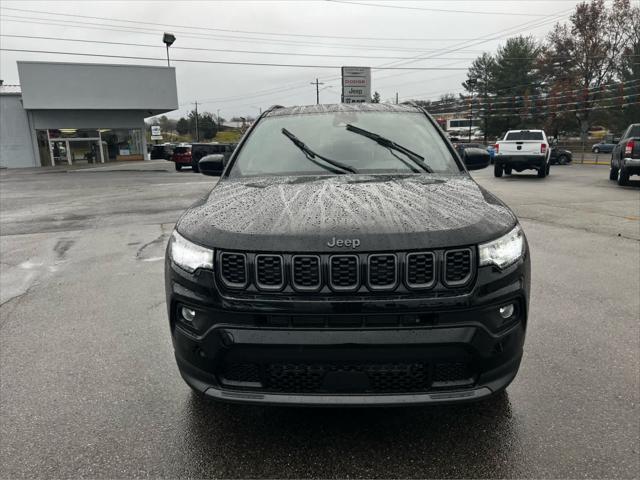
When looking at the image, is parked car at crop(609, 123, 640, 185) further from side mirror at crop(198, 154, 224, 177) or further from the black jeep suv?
the black jeep suv

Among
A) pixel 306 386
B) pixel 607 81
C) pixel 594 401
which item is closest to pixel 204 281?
pixel 306 386

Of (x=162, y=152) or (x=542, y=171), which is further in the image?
(x=162, y=152)

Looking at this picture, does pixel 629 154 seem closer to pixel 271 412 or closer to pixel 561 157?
pixel 271 412

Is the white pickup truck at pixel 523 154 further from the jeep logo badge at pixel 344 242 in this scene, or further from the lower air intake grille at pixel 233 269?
the lower air intake grille at pixel 233 269

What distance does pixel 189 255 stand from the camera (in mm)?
2221

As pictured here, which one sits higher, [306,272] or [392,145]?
[392,145]

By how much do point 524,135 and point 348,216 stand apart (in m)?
20.6

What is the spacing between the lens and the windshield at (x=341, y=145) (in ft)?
10.7

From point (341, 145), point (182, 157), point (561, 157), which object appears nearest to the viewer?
point (341, 145)

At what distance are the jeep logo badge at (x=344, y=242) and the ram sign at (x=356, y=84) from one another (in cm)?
2799

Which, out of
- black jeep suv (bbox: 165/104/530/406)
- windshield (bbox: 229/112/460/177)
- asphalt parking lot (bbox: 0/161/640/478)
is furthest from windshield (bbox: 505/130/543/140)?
black jeep suv (bbox: 165/104/530/406)

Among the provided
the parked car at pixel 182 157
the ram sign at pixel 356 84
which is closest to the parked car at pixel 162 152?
the parked car at pixel 182 157

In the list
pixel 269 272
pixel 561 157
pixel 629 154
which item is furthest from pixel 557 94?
pixel 269 272

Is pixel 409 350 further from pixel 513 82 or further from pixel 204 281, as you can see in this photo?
pixel 513 82
